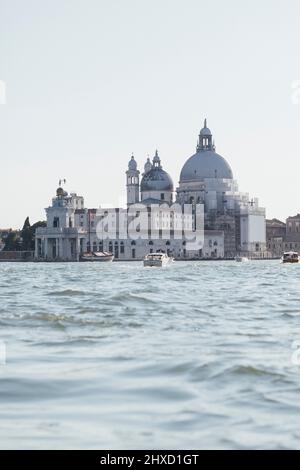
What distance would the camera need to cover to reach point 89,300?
1967 centimetres

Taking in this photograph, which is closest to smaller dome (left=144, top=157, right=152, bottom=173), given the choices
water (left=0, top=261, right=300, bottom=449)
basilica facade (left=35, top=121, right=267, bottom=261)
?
basilica facade (left=35, top=121, right=267, bottom=261)

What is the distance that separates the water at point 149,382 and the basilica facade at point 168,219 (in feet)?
291

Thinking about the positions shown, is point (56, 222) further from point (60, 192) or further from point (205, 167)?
point (205, 167)

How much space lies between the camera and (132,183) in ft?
376

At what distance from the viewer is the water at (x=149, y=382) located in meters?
6.30

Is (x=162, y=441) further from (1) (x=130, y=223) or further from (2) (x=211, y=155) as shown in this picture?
(2) (x=211, y=155)

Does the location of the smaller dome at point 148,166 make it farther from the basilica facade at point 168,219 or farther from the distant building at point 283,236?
the distant building at point 283,236

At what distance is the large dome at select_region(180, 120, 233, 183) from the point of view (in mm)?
110250

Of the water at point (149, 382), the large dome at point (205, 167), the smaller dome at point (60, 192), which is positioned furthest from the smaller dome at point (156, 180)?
the water at point (149, 382)

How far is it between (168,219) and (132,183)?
32.9ft

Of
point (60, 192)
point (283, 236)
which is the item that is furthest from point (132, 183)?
point (283, 236)

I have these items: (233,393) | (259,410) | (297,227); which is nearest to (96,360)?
(233,393)

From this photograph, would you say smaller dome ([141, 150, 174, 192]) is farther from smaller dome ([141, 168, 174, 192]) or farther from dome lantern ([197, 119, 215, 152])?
dome lantern ([197, 119, 215, 152])
